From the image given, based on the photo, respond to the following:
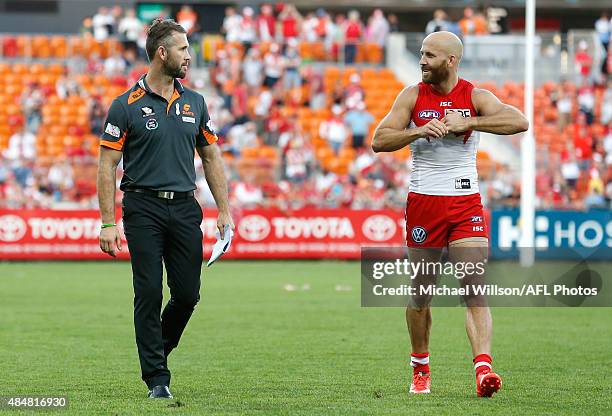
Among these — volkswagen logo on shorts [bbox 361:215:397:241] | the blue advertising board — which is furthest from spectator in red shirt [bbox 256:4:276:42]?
the blue advertising board

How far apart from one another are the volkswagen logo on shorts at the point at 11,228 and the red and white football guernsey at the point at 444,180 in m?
17.8

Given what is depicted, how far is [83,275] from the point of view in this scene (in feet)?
71.8

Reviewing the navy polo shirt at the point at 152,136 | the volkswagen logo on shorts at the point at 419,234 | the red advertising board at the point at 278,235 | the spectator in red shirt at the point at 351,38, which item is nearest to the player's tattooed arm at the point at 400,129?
the volkswagen logo on shorts at the point at 419,234

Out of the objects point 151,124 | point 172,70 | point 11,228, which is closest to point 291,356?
point 151,124

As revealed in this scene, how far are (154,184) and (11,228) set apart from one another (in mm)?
17764

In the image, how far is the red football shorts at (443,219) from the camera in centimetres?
845

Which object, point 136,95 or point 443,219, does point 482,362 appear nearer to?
point 443,219

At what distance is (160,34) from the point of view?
826cm

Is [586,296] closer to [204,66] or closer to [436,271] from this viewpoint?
[436,271]

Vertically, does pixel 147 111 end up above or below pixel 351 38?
below

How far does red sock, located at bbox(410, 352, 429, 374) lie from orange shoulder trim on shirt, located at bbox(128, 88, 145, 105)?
8.30ft

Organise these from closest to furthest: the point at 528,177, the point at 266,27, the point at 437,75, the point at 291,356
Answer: the point at 437,75
the point at 291,356
the point at 528,177
the point at 266,27

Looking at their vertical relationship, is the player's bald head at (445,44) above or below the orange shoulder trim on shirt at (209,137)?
above

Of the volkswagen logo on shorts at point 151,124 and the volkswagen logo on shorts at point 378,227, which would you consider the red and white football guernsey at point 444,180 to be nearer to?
the volkswagen logo on shorts at point 151,124
